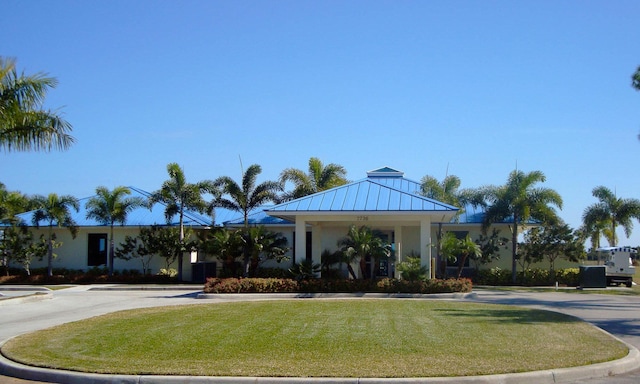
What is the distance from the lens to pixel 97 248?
131 ft

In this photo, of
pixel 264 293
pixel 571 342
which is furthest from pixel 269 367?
pixel 264 293

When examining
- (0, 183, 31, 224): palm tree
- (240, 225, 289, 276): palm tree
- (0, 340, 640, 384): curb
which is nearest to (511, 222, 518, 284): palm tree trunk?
(240, 225, 289, 276): palm tree

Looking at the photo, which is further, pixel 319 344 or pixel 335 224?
pixel 335 224

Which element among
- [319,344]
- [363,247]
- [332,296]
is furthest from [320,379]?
[363,247]

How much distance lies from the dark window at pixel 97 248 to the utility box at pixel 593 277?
87.2 feet

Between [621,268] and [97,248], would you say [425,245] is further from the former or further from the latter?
[97,248]

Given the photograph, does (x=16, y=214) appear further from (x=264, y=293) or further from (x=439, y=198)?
(x=439, y=198)

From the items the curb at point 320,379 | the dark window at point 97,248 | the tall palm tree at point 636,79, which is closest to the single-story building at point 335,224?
the dark window at point 97,248

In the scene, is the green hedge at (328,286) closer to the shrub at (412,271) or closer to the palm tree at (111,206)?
the shrub at (412,271)

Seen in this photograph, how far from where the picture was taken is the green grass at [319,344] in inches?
395

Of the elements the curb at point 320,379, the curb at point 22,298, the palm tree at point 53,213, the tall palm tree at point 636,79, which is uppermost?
the tall palm tree at point 636,79

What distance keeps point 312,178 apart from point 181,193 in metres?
7.68

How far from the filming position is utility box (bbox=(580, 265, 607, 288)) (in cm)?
3338

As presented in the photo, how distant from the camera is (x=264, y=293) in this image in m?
27.0
